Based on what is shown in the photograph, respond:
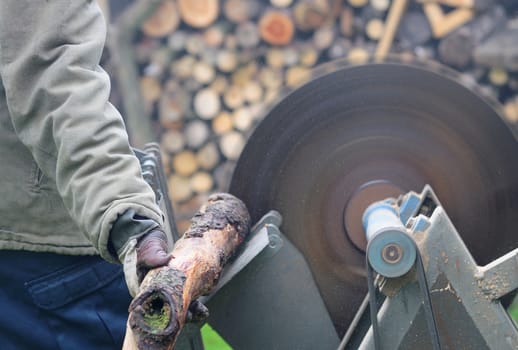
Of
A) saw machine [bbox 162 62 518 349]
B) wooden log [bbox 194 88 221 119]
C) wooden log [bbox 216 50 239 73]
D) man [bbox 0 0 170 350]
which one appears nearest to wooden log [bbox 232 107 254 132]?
wooden log [bbox 194 88 221 119]

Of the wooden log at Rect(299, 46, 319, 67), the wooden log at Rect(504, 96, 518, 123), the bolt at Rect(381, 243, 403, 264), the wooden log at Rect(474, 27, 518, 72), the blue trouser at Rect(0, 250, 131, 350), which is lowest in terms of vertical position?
the blue trouser at Rect(0, 250, 131, 350)

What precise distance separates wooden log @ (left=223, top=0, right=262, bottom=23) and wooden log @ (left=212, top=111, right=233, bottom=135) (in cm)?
68

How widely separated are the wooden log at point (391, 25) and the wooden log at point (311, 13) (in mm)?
425

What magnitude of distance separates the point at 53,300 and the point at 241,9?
3.80 meters

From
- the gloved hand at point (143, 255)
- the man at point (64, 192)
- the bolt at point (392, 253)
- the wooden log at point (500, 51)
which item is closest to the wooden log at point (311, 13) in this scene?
the wooden log at point (500, 51)

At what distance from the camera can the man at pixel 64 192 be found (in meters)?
1.62

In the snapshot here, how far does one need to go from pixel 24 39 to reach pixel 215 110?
3.81 meters

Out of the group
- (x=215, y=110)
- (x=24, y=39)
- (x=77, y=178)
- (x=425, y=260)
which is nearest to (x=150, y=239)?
(x=77, y=178)

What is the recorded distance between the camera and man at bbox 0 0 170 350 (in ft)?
5.32

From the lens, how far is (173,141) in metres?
5.66

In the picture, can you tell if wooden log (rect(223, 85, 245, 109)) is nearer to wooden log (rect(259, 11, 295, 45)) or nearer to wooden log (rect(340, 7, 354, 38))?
wooden log (rect(259, 11, 295, 45))

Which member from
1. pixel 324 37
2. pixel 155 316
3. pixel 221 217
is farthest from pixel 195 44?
pixel 155 316

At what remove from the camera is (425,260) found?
1878 mm

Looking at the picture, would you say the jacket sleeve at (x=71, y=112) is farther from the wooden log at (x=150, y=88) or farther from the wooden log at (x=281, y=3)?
the wooden log at (x=150, y=88)
